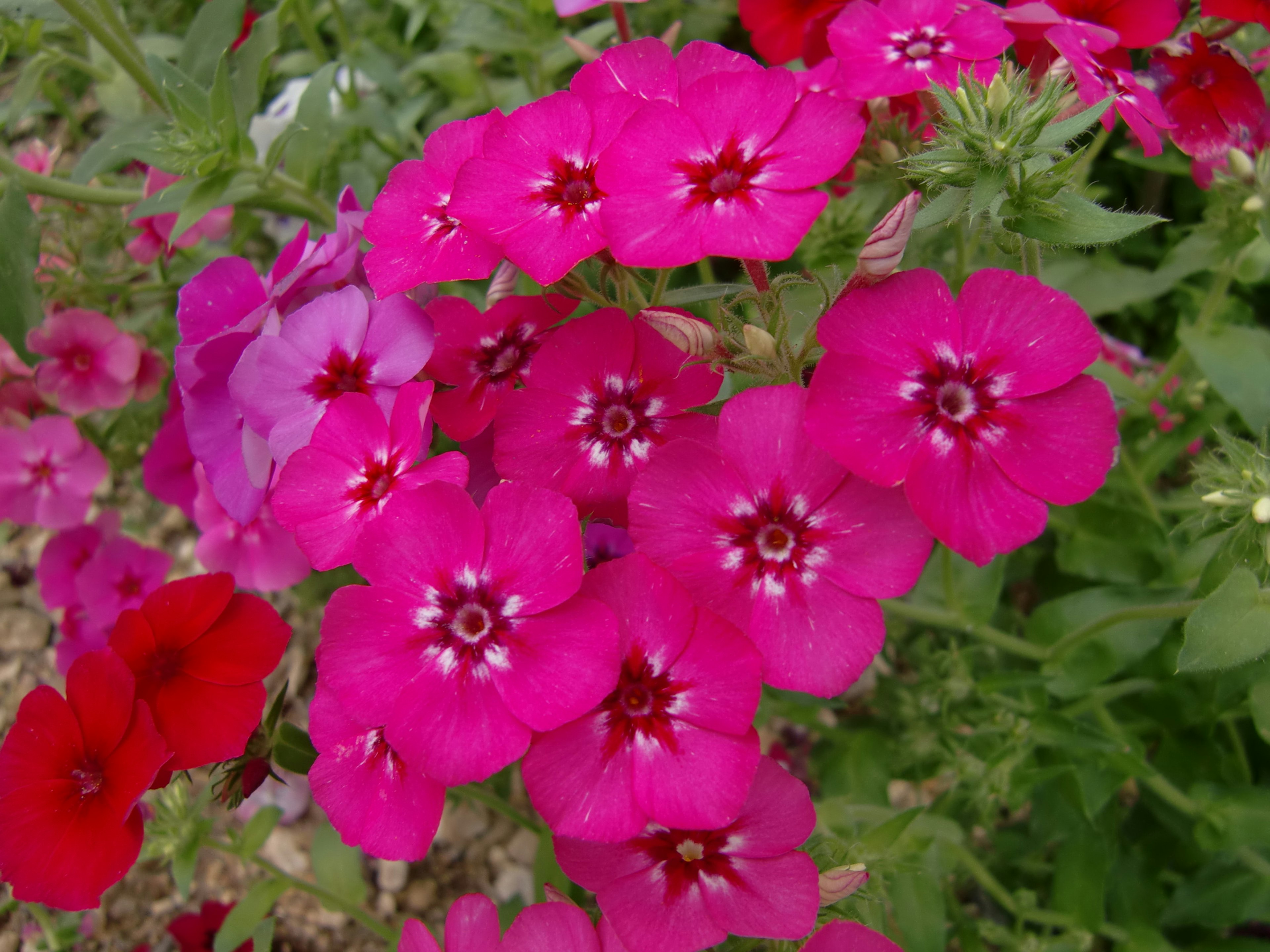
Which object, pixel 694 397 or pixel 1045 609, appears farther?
pixel 1045 609

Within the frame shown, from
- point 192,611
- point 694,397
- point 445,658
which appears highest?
point 694,397

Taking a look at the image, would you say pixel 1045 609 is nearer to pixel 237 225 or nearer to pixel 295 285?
pixel 295 285

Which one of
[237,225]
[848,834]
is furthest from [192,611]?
[237,225]

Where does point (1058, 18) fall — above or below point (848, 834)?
above

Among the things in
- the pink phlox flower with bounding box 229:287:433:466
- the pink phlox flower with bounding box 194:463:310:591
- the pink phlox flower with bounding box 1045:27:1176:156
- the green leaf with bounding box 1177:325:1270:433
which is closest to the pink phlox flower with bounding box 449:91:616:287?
the pink phlox flower with bounding box 229:287:433:466

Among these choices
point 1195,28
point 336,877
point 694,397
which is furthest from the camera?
point 336,877

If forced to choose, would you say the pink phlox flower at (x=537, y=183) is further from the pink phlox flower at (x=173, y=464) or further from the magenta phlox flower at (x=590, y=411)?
the pink phlox flower at (x=173, y=464)

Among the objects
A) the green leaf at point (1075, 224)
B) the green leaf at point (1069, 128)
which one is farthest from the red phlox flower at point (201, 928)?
the green leaf at point (1069, 128)
